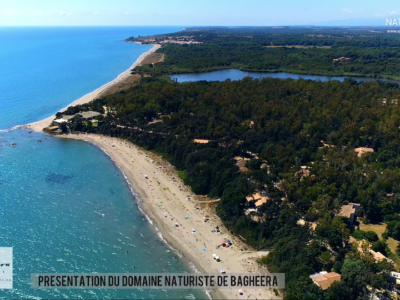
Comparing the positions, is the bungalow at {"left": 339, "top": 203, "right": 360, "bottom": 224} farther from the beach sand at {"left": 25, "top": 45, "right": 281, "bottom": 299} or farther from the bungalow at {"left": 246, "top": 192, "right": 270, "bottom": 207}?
the beach sand at {"left": 25, "top": 45, "right": 281, "bottom": 299}

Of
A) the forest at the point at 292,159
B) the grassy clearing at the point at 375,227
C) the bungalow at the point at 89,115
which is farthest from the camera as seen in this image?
the bungalow at the point at 89,115

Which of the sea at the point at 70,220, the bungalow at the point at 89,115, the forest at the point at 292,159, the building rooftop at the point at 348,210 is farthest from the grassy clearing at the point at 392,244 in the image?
the bungalow at the point at 89,115

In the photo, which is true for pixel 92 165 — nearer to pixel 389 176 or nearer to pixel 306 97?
pixel 389 176

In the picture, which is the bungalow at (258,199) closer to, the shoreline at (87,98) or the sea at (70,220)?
the sea at (70,220)

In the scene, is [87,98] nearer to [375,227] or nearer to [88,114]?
[88,114]

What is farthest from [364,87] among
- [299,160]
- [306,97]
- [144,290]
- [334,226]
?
[144,290]

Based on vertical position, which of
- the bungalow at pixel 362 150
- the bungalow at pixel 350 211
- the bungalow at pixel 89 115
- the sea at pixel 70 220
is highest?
the bungalow at pixel 89 115

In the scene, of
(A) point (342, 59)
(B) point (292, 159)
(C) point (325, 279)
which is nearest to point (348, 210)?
(C) point (325, 279)
